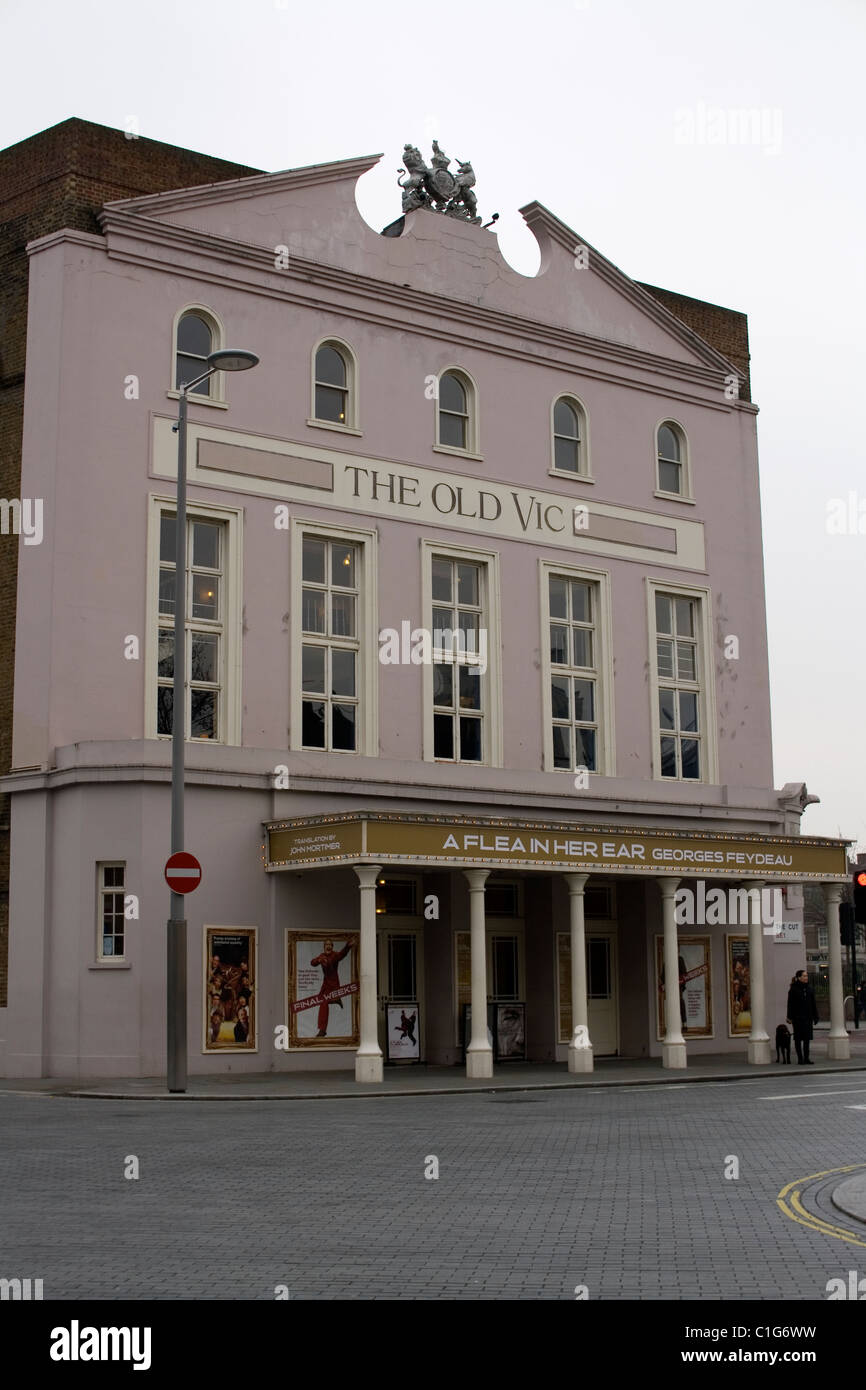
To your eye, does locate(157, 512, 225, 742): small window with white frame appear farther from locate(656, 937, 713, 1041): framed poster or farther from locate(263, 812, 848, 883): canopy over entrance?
locate(656, 937, 713, 1041): framed poster

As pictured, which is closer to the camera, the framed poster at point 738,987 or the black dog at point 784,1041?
the black dog at point 784,1041

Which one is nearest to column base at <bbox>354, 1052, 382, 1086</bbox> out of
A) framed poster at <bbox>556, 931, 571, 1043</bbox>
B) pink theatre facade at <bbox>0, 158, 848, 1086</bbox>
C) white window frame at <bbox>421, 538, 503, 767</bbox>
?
pink theatre facade at <bbox>0, 158, 848, 1086</bbox>

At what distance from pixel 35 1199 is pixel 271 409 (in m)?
20.1

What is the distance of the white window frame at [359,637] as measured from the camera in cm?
2994

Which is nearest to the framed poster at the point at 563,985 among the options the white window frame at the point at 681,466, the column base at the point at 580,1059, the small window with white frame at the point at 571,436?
the column base at the point at 580,1059

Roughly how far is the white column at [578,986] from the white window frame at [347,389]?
364 inches

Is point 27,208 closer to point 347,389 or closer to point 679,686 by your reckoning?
point 347,389

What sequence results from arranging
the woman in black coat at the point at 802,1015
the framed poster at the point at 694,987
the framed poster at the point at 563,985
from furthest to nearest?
the framed poster at the point at 694,987 → the framed poster at the point at 563,985 → the woman in black coat at the point at 802,1015

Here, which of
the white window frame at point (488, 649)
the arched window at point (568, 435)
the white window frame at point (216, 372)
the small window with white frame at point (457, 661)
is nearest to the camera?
the white window frame at point (216, 372)

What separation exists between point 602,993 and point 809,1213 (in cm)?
2272

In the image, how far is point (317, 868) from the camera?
90.3 feet

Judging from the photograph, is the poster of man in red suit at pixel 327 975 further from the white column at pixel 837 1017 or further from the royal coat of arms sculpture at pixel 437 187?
the royal coat of arms sculpture at pixel 437 187
